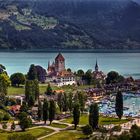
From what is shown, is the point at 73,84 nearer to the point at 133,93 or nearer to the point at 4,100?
the point at 133,93

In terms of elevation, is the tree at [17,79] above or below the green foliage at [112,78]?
below

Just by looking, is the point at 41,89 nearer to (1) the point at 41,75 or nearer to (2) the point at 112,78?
(1) the point at 41,75

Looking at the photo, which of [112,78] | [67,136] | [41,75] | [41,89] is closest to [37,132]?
[67,136]

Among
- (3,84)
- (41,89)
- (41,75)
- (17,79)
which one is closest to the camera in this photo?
(3,84)

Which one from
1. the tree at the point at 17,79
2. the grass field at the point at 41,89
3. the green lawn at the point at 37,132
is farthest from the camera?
the tree at the point at 17,79

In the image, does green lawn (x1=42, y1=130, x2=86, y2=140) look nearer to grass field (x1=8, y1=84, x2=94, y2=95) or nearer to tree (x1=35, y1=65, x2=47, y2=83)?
grass field (x1=8, y1=84, x2=94, y2=95)

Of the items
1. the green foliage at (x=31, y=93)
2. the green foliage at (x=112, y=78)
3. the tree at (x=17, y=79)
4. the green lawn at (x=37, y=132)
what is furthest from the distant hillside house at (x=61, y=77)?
the green lawn at (x=37, y=132)

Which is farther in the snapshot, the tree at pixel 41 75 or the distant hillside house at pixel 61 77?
the tree at pixel 41 75

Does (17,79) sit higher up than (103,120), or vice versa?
(17,79)

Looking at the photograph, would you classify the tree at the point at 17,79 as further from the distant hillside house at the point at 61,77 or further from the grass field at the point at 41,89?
the distant hillside house at the point at 61,77

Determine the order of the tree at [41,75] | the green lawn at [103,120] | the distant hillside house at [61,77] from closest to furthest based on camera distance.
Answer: the green lawn at [103,120], the distant hillside house at [61,77], the tree at [41,75]

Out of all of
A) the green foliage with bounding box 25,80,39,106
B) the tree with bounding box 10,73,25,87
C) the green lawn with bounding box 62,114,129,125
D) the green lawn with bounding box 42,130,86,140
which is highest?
the tree with bounding box 10,73,25,87

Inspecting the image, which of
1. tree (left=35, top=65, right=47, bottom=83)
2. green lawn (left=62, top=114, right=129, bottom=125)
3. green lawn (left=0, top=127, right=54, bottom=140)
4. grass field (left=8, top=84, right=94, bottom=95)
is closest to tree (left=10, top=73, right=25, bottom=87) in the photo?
grass field (left=8, top=84, right=94, bottom=95)
